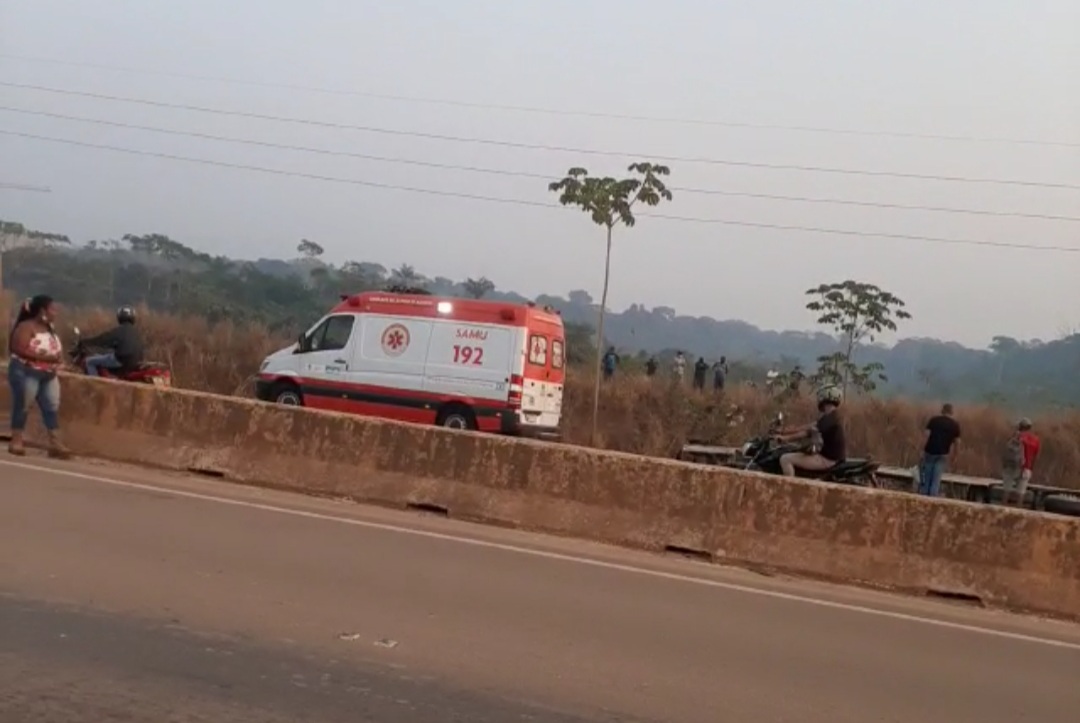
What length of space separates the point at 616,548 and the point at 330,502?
2.68m

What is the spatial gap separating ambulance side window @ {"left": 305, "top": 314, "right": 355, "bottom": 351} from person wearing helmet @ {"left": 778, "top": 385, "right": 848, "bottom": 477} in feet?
32.7

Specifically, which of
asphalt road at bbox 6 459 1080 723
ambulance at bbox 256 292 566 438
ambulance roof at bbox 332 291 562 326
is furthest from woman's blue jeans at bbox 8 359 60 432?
ambulance roof at bbox 332 291 562 326

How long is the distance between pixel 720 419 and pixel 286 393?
1090cm

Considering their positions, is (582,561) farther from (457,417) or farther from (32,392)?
(457,417)

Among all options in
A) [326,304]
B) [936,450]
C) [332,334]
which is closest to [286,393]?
[332,334]

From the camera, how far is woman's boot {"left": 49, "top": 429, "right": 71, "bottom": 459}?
1160cm

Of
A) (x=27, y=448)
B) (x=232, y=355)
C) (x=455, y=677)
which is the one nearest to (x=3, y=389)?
(x=27, y=448)

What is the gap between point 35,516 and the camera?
8.63 m

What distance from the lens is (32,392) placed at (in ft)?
38.0

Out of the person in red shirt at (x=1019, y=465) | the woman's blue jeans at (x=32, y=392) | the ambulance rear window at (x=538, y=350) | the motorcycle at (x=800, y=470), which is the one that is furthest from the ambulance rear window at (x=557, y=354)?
the woman's blue jeans at (x=32, y=392)

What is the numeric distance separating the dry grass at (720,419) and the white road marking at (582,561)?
673 inches

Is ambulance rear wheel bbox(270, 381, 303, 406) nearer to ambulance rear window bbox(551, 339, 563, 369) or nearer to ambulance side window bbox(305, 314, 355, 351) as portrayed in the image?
ambulance side window bbox(305, 314, 355, 351)

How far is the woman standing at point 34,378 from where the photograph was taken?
11570 millimetres

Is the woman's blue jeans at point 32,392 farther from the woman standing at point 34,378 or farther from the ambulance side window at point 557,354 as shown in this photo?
the ambulance side window at point 557,354
